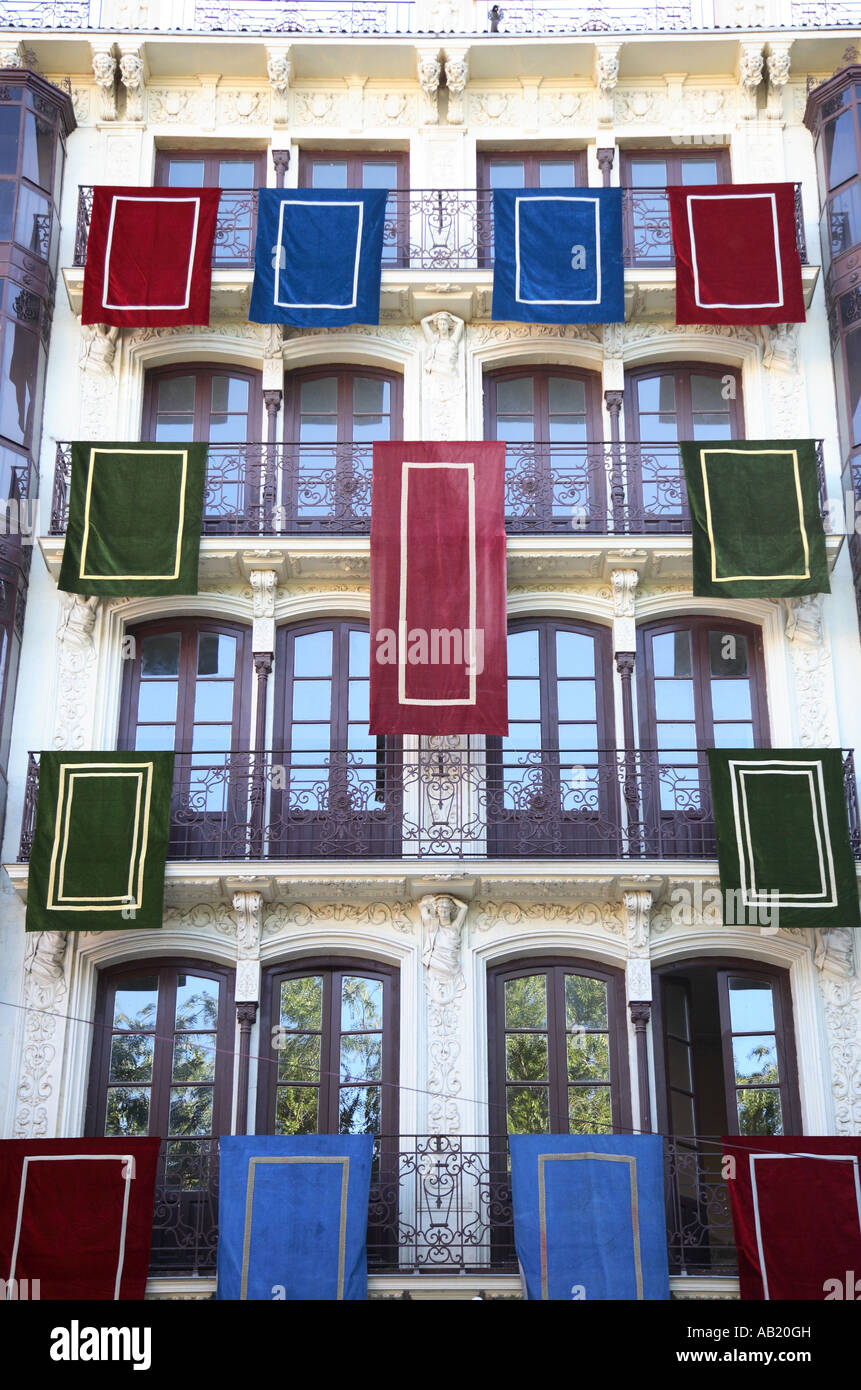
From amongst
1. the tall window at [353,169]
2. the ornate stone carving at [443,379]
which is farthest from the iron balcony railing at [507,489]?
the tall window at [353,169]

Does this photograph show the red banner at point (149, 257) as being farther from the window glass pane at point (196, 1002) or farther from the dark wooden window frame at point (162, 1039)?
the window glass pane at point (196, 1002)

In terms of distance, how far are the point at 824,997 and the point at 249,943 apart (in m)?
5.85

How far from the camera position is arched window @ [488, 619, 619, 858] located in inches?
726

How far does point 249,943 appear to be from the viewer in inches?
709

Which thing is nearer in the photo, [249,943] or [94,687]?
[249,943]

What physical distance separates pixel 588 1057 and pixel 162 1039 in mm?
4345

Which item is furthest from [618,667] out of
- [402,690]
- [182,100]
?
[182,100]

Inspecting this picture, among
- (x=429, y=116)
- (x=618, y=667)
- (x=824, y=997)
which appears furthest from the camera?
(x=429, y=116)

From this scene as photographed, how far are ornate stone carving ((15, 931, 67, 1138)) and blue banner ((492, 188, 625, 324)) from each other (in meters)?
8.80

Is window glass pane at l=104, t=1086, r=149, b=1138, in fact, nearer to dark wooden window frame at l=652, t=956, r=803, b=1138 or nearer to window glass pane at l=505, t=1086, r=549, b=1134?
window glass pane at l=505, t=1086, r=549, b=1134

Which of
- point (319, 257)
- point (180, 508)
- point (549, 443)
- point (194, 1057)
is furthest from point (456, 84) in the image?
point (194, 1057)

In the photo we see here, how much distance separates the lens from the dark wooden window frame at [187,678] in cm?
1934
